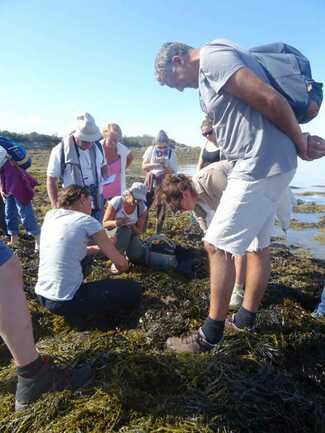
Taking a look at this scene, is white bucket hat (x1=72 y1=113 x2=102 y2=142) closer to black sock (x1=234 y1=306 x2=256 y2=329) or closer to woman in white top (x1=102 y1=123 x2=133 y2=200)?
woman in white top (x1=102 y1=123 x2=133 y2=200)

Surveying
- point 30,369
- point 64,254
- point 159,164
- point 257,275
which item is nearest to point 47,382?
point 30,369

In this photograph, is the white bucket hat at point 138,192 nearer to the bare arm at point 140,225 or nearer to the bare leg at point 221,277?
the bare arm at point 140,225

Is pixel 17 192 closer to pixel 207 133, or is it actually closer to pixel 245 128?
pixel 207 133

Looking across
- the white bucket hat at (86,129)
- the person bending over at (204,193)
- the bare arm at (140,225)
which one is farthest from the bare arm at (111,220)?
the person bending over at (204,193)

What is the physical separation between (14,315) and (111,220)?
2.68m

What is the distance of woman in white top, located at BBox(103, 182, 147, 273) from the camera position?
438cm

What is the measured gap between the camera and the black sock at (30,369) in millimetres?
2031

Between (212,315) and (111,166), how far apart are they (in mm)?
3332

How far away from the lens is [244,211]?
89.4 inches

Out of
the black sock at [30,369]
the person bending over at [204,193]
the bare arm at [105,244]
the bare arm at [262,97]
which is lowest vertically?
the black sock at [30,369]

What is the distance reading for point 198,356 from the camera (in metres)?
2.44

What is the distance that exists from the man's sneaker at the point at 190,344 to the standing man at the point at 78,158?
2.44m

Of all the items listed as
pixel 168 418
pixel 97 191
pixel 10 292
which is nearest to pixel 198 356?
pixel 168 418

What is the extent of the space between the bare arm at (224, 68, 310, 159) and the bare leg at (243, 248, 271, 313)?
93cm
